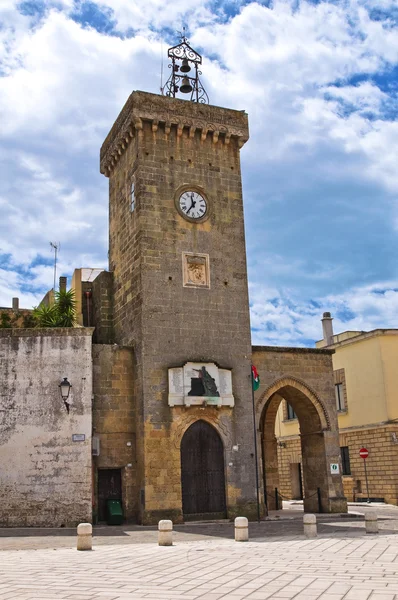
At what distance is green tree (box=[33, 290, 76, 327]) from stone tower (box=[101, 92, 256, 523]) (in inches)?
69.0

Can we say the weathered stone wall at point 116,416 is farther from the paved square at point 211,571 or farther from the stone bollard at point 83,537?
the stone bollard at point 83,537

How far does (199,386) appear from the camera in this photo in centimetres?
2064

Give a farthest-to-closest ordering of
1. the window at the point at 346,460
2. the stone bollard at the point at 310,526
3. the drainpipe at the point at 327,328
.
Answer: the drainpipe at the point at 327,328 < the window at the point at 346,460 < the stone bollard at the point at 310,526

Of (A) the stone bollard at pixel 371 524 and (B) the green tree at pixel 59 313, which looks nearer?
(A) the stone bollard at pixel 371 524

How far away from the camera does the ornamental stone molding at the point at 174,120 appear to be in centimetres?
2223

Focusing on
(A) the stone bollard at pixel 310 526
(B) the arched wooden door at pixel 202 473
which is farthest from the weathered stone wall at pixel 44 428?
(A) the stone bollard at pixel 310 526

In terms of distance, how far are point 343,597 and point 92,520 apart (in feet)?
41.4

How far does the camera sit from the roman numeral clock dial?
22297 mm

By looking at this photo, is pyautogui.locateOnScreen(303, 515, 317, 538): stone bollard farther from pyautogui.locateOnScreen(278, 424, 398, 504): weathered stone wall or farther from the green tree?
pyautogui.locateOnScreen(278, 424, 398, 504): weathered stone wall

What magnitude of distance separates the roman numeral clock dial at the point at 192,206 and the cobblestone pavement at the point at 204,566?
34.2 ft

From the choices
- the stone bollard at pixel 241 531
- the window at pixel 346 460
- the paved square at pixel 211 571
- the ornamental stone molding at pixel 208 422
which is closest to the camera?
the paved square at pixel 211 571

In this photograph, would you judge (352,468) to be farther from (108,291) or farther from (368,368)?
(108,291)

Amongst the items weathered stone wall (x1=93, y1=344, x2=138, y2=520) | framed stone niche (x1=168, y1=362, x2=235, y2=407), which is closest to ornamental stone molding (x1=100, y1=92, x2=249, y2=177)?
weathered stone wall (x1=93, y1=344, x2=138, y2=520)

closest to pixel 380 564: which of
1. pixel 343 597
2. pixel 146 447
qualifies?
pixel 343 597
